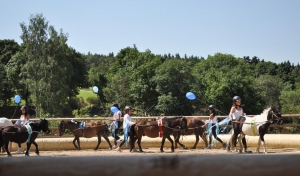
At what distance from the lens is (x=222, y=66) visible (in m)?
78.2

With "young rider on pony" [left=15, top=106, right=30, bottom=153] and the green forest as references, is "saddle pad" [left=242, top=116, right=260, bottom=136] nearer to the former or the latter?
"young rider on pony" [left=15, top=106, right=30, bottom=153]

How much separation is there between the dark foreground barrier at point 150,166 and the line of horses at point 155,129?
12.8 meters

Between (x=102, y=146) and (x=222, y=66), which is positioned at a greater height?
(x=222, y=66)

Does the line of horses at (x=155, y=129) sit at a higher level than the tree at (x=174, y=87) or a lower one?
lower

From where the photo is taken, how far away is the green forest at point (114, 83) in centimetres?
4634

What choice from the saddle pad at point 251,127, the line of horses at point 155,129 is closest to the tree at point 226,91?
the line of horses at point 155,129

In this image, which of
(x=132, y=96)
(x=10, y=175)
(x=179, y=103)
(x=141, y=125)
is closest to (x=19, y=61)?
(x=132, y=96)

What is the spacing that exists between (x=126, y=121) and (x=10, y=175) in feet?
49.3

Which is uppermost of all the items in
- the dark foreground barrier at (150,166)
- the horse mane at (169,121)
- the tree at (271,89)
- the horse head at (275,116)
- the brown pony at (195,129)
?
the tree at (271,89)

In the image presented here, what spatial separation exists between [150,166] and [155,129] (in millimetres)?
14972

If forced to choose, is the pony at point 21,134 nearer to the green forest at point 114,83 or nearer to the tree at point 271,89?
the green forest at point 114,83

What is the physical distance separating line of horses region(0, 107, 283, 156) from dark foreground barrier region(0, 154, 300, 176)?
1284 cm

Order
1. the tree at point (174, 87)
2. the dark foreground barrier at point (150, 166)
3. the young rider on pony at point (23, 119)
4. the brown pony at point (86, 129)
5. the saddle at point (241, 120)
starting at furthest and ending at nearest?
the tree at point (174, 87) → the brown pony at point (86, 129) → the young rider on pony at point (23, 119) → the saddle at point (241, 120) → the dark foreground barrier at point (150, 166)

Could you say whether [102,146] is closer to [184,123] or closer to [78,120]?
[78,120]
